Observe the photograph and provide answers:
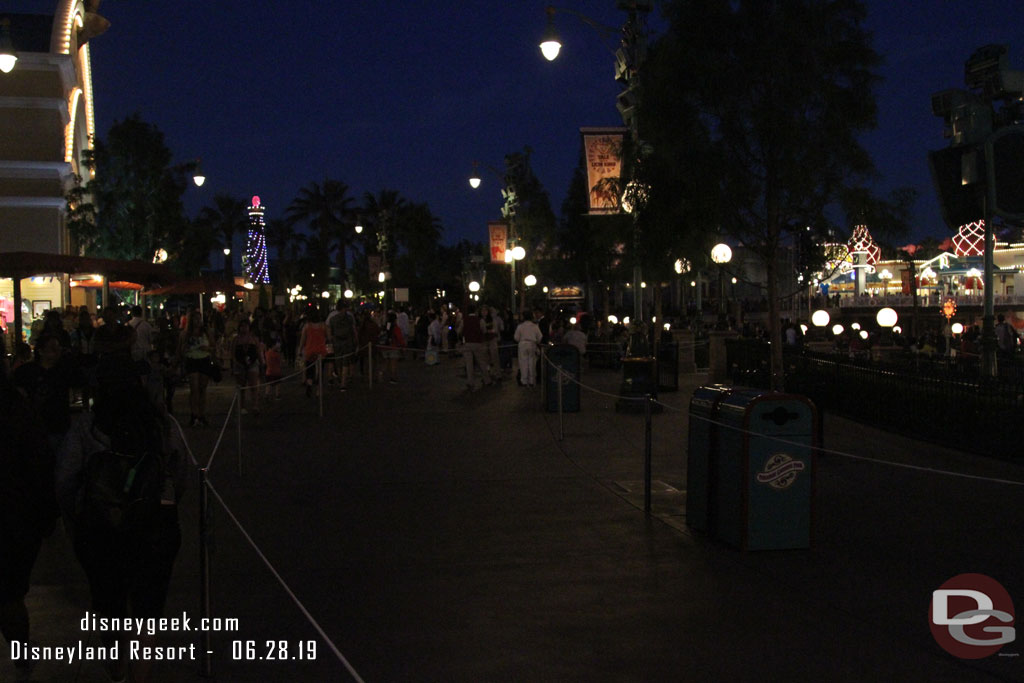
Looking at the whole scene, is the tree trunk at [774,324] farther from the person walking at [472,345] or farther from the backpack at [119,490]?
the backpack at [119,490]

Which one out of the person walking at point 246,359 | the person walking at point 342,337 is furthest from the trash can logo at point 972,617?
A: the person walking at point 342,337

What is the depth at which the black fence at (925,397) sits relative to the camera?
12930mm

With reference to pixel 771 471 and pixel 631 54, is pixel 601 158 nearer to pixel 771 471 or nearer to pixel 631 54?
pixel 631 54

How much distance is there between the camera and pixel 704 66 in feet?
46.4

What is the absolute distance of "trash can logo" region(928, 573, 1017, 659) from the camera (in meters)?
5.98

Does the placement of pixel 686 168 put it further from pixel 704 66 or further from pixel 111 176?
pixel 111 176

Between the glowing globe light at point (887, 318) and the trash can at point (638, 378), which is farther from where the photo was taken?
the glowing globe light at point (887, 318)

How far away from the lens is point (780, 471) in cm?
804

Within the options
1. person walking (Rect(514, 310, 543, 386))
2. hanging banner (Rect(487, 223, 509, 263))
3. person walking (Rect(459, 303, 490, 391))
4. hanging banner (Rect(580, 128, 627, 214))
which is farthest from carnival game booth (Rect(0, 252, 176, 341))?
hanging banner (Rect(487, 223, 509, 263))

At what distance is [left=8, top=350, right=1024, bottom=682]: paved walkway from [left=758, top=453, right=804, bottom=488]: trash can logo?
561mm

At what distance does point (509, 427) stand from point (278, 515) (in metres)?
6.91

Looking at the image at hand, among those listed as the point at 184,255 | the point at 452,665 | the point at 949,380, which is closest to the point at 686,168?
the point at 949,380

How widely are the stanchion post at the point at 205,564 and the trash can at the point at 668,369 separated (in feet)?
55.9

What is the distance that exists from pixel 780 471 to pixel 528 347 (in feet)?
49.6
